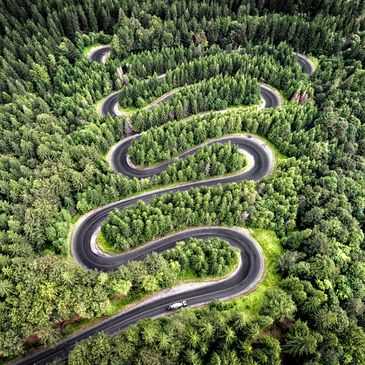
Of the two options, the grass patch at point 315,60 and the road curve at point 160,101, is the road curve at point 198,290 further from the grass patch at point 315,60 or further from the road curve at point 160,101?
the grass patch at point 315,60

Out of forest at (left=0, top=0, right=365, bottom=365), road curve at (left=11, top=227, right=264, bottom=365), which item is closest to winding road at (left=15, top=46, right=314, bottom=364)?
road curve at (left=11, top=227, right=264, bottom=365)

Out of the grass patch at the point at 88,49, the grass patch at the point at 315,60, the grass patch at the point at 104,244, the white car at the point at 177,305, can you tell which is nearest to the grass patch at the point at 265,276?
the white car at the point at 177,305

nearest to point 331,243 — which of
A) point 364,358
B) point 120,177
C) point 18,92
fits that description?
point 364,358

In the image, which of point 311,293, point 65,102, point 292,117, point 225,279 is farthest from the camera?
point 65,102

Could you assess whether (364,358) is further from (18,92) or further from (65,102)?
(18,92)

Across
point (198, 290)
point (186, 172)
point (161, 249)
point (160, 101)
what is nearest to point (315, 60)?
point (160, 101)

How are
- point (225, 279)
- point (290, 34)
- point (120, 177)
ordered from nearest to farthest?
point (225, 279)
point (120, 177)
point (290, 34)

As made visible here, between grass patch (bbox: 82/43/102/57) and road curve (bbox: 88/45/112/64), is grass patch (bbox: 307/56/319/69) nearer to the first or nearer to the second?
road curve (bbox: 88/45/112/64)
